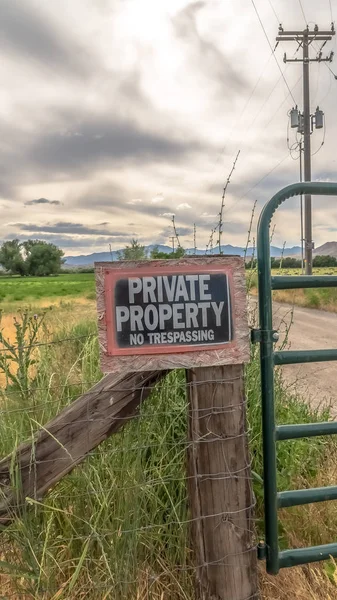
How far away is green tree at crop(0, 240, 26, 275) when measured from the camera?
66.2 metres

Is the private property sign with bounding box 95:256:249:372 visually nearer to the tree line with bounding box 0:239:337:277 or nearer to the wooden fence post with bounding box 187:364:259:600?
the wooden fence post with bounding box 187:364:259:600

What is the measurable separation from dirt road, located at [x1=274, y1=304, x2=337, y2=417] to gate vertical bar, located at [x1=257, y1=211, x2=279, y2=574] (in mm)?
945

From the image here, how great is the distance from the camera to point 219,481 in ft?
6.88

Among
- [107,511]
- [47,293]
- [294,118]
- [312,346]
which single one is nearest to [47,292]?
[47,293]

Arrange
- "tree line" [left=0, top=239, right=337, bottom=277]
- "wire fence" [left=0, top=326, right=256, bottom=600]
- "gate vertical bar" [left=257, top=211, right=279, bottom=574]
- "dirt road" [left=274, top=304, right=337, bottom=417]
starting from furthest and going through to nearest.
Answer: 1. "tree line" [left=0, top=239, right=337, bottom=277]
2. "dirt road" [left=274, top=304, right=337, bottom=417]
3. "gate vertical bar" [left=257, top=211, right=279, bottom=574]
4. "wire fence" [left=0, top=326, right=256, bottom=600]

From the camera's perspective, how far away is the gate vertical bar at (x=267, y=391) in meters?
2.26

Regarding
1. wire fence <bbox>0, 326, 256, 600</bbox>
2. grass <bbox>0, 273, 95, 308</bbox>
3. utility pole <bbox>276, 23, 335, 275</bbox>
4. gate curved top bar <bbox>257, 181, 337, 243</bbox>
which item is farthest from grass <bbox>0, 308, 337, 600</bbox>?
utility pole <bbox>276, 23, 335, 275</bbox>

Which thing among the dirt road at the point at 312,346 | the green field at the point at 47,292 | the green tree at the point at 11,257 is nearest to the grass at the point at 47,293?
the green field at the point at 47,292

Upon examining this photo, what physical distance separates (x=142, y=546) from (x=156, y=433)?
591mm

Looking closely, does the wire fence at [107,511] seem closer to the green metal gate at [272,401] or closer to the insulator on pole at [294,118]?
the green metal gate at [272,401]

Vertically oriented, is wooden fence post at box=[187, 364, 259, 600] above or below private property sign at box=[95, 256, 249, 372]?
below

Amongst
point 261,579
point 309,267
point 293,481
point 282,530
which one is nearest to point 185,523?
point 261,579

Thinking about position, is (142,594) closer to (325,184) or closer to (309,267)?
(325,184)

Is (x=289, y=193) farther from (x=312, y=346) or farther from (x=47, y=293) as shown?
(x=47, y=293)
